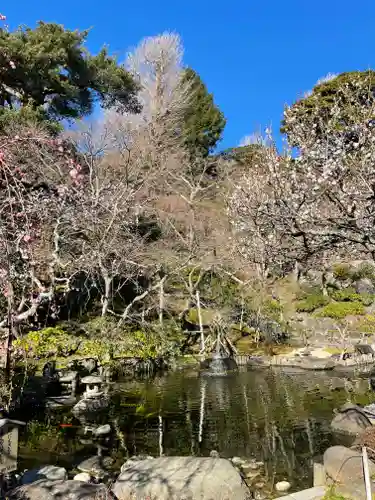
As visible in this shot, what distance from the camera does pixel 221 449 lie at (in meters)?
7.14

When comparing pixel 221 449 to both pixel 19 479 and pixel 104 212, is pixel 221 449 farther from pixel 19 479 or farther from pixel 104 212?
pixel 104 212

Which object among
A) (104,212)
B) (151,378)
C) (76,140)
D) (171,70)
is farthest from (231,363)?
(171,70)

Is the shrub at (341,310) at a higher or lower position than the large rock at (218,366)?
higher

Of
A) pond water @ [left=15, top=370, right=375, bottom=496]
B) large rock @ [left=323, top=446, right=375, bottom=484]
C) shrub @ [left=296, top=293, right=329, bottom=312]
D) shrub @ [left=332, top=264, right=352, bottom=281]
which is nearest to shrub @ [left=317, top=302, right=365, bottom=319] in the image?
shrub @ [left=296, top=293, right=329, bottom=312]

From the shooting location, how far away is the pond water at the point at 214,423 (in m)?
6.96

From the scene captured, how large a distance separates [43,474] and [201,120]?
82.1ft

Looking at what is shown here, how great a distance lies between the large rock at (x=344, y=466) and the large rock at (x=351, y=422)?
2.66 m

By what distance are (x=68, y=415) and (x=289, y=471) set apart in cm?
499

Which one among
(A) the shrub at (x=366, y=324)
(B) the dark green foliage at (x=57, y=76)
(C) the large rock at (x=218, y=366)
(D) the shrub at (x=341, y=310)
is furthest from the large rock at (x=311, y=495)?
(D) the shrub at (x=341, y=310)

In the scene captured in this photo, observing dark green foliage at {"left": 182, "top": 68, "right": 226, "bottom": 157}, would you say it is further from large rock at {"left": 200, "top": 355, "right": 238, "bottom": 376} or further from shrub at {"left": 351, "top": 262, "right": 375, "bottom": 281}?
large rock at {"left": 200, "top": 355, "right": 238, "bottom": 376}

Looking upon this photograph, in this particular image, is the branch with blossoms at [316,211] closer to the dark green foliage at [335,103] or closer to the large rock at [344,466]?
the dark green foliage at [335,103]

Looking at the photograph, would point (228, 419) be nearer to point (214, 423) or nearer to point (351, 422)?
point (214, 423)

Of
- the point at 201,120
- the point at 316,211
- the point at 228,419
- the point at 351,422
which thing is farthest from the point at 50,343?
the point at 201,120

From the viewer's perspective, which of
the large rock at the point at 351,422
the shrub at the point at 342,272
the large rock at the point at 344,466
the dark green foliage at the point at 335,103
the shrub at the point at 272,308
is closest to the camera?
the large rock at the point at 344,466
